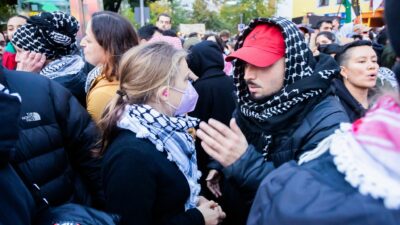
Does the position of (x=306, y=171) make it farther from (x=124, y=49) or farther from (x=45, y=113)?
(x=124, y=49)

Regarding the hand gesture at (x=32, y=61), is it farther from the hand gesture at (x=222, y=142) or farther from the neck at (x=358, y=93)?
the neck at (x=358, y=93)

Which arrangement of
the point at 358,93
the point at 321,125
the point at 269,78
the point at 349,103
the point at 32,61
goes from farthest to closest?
the point at 358,93
the point at 349,103
the point at 32,61
the point at 269,78
the point at 321,125

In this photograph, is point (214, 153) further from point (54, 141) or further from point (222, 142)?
point (54, 141)

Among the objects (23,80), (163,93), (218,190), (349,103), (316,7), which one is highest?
(316,7)

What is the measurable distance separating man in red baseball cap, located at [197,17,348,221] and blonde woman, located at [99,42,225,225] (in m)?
0.22

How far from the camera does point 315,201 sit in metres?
0.86

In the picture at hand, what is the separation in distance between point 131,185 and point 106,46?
4.73ft

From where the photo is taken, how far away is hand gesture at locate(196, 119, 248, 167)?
6.08 ft

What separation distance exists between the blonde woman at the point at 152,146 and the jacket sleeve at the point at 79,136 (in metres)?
0.14

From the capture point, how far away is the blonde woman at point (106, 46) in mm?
2818

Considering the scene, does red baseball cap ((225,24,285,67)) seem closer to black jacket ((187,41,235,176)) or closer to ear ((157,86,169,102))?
ear ((157,86,169,102))

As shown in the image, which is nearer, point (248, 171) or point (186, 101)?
point (248, 171)

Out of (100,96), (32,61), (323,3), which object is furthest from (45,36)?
(323,3)

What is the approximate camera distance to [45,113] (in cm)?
191
